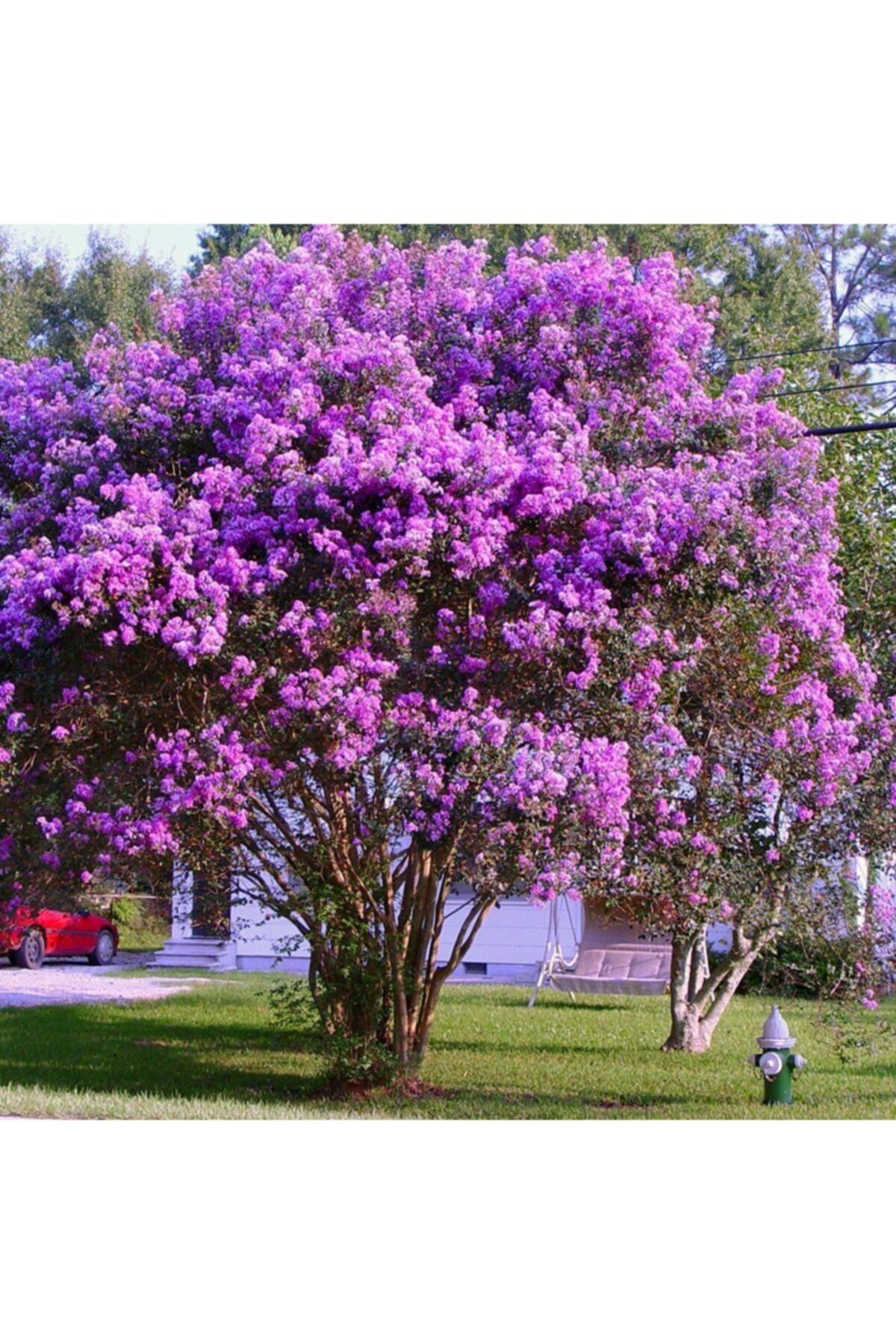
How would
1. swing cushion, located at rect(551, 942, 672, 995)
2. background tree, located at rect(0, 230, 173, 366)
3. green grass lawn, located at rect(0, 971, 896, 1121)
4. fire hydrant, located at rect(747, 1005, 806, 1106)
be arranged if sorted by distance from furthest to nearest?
background tree, located at rect(0, 230, 173, 366) < swing cushion, located at rect(551, 942, 672, 995) < fire hydrant, located at rect(747, 1005, 806, 1106) < green grass lawn, located at rect(0, 971, 896, 1121)

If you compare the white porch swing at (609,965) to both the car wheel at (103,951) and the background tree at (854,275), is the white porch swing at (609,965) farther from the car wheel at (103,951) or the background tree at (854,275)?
the background tree at (854,275)

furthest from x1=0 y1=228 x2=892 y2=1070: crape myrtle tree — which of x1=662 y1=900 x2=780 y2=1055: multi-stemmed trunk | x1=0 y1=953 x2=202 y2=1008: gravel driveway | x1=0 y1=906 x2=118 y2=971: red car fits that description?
x1=0 y1=906 x2=118 y2=971: red car

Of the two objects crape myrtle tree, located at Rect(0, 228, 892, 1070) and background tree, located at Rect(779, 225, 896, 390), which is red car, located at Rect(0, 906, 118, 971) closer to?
crape myrtle tree, located at Rect(0, 228, 892, 1070)

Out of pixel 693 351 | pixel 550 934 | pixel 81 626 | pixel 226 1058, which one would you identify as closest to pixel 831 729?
pixel 693 351

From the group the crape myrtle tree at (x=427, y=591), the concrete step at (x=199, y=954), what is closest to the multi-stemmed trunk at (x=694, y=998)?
the crape myrtle tree at (x=427, y=591)

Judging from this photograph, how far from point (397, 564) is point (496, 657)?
2.52 feet

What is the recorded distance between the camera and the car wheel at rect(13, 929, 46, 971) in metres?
19.7

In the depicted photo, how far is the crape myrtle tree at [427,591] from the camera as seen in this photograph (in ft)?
23.4

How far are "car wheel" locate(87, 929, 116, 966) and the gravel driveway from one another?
18 cm

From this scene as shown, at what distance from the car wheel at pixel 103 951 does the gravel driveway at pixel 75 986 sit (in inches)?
6.9

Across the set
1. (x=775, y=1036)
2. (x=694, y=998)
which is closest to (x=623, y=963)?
(x=694, y=998)

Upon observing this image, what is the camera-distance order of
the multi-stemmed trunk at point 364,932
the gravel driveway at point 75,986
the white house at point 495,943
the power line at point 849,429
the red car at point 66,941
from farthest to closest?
the white house at point 495,943
the red car at point 66,941
the gravel driveway at point 75,986
the power line at point 849,429
the multi-stemmed trunk at point 364,932

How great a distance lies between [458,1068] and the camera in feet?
35.7

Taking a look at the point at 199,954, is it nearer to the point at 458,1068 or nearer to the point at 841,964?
the point at 458,1068
